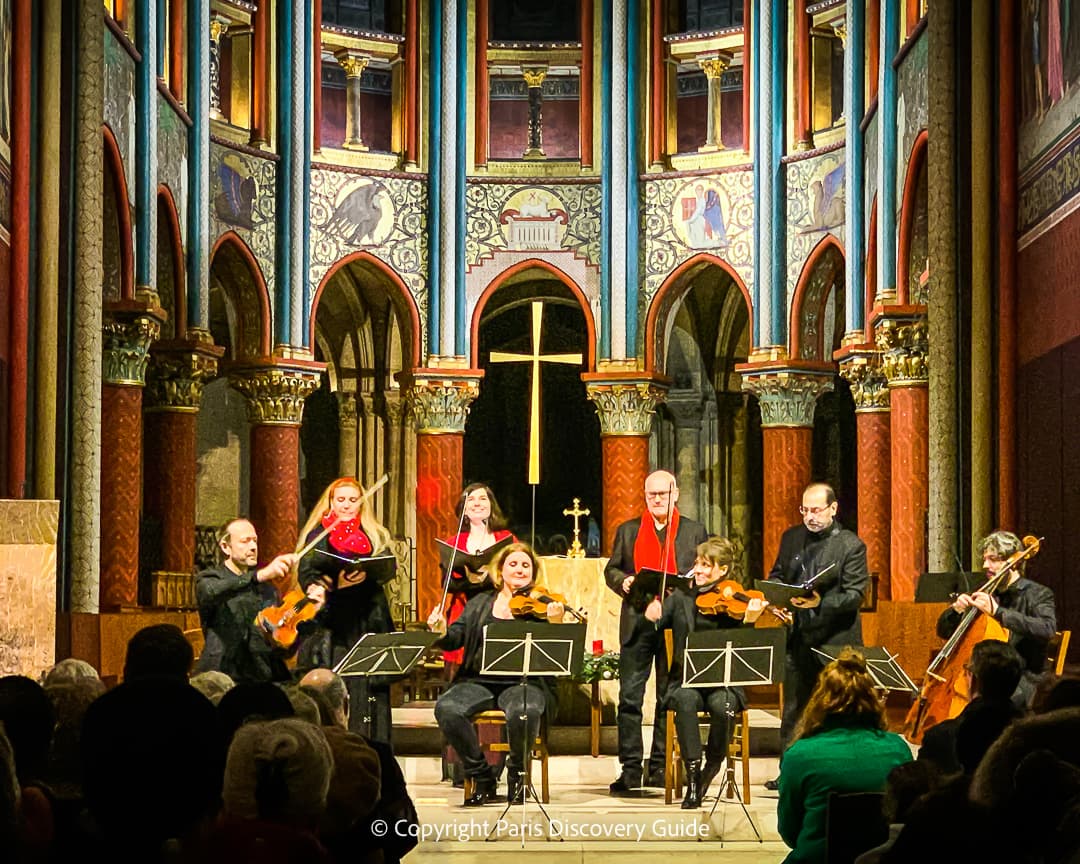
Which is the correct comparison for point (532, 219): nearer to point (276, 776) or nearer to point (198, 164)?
point (198, 164)

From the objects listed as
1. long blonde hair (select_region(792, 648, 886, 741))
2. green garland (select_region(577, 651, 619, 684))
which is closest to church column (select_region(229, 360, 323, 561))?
green garland (select_region(577, 651, 619, 684))

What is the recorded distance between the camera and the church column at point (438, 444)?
21.0 metres

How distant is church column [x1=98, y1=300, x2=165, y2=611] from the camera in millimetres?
16281

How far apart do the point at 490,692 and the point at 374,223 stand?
12.1 metres

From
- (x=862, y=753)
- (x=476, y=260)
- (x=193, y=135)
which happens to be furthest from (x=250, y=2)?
(x=862, y=753)

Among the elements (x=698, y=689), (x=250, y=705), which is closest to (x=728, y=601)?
(x=698, y=689)

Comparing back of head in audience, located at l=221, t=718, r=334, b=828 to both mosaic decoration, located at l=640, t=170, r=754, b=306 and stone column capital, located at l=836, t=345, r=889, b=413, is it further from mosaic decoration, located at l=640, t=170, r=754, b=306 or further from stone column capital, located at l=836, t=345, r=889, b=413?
mosaic decoration, located at l=640, t=170, r=754, b=306

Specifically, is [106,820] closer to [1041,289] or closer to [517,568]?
[517,568]

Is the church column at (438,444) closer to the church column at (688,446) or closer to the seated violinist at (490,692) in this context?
the church column at (688,446)

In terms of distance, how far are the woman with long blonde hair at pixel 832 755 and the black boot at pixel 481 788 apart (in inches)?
161

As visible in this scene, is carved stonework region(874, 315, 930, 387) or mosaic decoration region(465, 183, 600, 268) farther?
mosaic decoration region(465, 183, 600, 268)

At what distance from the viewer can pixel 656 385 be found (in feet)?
69.9

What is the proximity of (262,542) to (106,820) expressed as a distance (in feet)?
56.4

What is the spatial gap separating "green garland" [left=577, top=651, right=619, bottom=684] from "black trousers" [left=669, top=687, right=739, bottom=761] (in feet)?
6.37
